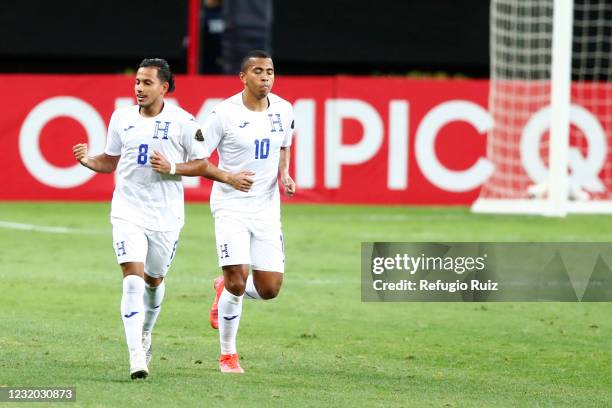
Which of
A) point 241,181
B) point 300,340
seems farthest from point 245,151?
point 300,340

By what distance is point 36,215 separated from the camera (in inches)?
783

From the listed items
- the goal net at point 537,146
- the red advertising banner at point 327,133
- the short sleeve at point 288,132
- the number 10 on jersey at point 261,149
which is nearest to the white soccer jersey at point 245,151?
the number 10 on jersey at point 261,149

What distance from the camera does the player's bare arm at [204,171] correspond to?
9094mm

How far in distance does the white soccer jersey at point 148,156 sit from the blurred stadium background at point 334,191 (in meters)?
1.01

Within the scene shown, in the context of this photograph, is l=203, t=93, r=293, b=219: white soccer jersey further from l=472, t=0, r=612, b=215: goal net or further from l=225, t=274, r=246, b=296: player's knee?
l=472, t=0, r=612, b=215: goal net

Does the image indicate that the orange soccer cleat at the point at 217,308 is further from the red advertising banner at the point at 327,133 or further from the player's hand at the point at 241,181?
the red advertising banner at the point at 327,133

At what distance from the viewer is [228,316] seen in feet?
31.3

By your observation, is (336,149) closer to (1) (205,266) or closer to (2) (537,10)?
(2) (537,10)

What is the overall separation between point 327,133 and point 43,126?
407 centimetres

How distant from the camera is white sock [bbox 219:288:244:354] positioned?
373 inches

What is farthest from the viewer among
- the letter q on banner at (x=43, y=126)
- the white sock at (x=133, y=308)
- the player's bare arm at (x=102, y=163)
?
the letter q on banner at (x=43, y=126)

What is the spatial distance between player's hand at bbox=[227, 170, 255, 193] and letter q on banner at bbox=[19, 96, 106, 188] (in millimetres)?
11471

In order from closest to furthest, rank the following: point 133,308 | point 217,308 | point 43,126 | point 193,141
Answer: point 133,308 → point 193,141 → point 217,308 → point 43,126

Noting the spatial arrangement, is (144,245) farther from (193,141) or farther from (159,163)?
(193,141)
